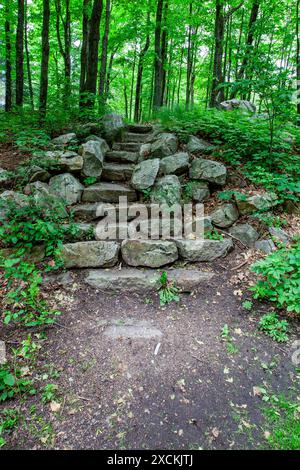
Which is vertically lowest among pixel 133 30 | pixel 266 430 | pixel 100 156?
pixel 266 430

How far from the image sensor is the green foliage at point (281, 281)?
9.24ft

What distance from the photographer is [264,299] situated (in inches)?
123

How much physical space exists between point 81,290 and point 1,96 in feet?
105

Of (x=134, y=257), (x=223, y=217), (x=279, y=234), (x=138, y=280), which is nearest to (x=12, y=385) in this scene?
(x=138, y=280)

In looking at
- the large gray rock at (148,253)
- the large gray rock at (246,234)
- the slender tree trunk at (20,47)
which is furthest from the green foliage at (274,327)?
the slender tree trunk at (20,47)

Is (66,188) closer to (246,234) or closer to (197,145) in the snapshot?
(197,145)

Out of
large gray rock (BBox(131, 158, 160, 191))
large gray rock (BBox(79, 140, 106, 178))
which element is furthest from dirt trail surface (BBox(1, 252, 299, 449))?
large gray rock (BBox(79, 140, 106, 178))

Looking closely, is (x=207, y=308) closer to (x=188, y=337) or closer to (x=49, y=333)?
(x=188, y=337)

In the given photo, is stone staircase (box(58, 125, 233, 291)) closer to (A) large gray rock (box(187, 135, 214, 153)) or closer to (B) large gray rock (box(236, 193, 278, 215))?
(B) large gray rock (box(236, 193, 278, 215))

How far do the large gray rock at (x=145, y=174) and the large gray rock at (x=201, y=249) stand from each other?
135 cm

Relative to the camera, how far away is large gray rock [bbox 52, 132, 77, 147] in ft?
16.2
